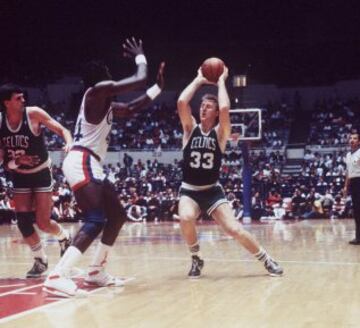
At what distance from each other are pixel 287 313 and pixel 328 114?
86.0 ft

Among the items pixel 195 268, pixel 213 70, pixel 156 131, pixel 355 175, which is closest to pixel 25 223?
pixel 195 268

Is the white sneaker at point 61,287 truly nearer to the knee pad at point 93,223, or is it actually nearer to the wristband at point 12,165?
the knee pad at point 93,223

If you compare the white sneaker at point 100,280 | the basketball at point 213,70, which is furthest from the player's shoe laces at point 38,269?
the basketball at point 213,70

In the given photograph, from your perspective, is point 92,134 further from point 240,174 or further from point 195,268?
point 240,174

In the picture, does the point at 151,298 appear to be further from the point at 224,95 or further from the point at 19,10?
the point at 19,10

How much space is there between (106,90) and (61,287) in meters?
1.69

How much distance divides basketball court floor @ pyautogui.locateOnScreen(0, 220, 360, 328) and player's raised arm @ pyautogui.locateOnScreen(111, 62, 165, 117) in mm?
1621

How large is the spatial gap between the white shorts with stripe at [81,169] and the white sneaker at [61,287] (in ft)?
2.73

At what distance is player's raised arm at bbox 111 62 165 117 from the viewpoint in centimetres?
562

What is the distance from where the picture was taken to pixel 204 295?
16.7 feet

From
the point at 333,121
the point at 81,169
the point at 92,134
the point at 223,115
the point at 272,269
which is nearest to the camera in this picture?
the point at 81,169

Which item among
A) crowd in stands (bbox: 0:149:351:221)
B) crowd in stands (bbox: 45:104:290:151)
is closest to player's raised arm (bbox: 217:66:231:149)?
crowd in stands (bbox: 0:149:351:221)

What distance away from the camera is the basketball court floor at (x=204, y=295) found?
4086 millimetres

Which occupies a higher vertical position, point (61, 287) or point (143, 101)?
point (143, 101)
